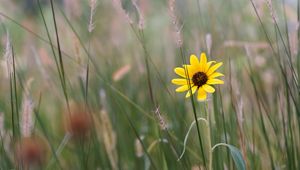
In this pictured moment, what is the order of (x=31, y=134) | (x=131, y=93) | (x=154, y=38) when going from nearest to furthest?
(x=31, y=134)
(x=131, y=93)
(x=154, y=38)

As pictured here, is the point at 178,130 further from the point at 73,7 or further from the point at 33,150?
the point at 33,150

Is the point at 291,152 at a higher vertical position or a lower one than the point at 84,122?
lower

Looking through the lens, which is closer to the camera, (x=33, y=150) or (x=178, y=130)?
(x=33, y=150)

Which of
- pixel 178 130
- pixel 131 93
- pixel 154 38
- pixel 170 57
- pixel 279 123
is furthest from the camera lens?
pixel 154 38

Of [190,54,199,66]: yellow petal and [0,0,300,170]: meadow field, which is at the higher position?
[190,54,199,66]: yellow petal

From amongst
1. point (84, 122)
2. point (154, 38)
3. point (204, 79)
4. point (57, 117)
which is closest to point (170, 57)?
point (57, 117)

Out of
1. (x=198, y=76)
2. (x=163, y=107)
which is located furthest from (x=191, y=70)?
(x=163, y=107)

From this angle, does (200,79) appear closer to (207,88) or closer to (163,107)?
(207,88)

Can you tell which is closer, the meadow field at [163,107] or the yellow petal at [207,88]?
the yellow petal at [207,88]
